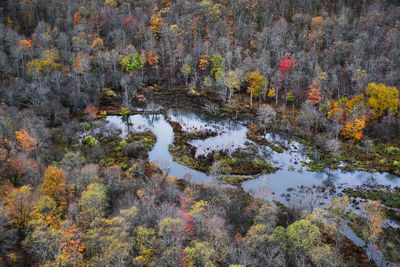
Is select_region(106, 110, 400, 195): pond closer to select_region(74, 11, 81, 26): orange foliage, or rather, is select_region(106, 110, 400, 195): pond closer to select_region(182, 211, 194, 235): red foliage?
select_region(182, 211, 194, 235): red foliage

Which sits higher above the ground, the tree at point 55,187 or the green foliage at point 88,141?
the tree at point 55,187

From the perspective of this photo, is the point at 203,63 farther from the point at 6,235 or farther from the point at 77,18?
the point at 6,235

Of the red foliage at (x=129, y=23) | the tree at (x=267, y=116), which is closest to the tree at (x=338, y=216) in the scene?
the tree at (x=267, y=116)

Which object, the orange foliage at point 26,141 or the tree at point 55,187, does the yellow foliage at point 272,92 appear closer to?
the orange foliage at point 26,141

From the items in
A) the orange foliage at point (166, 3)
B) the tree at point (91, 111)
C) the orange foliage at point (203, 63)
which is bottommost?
the tree at point (91, 111)

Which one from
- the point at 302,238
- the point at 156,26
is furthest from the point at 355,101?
the point at 156,26

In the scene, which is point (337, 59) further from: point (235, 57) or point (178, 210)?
point (178, 210)
